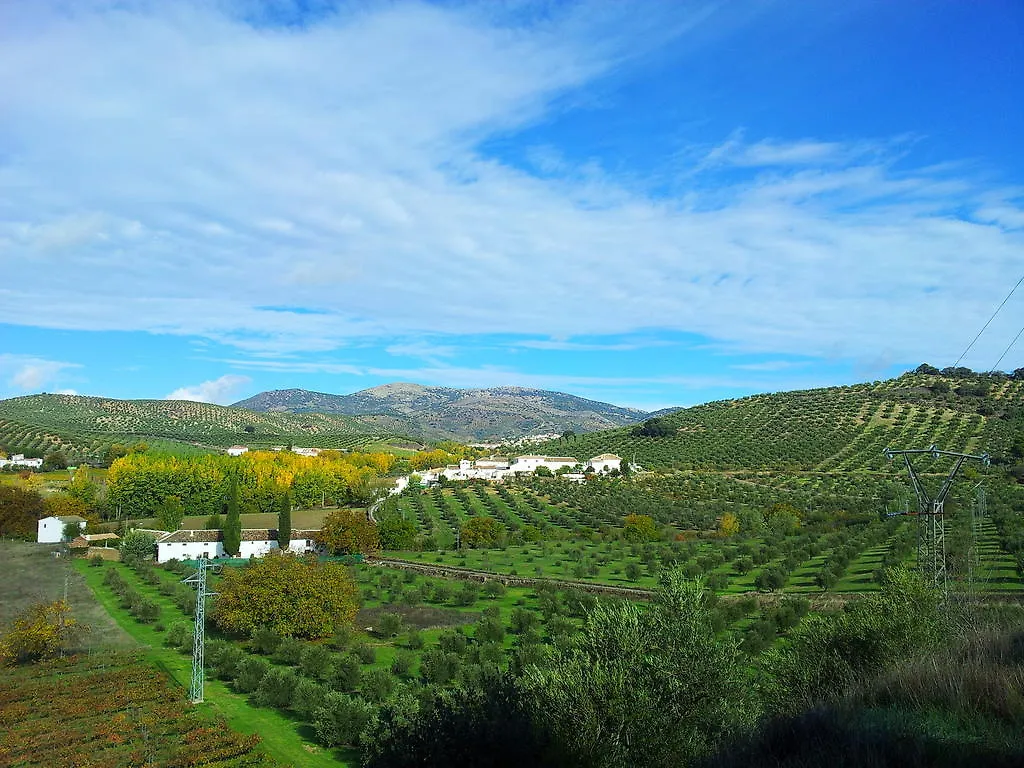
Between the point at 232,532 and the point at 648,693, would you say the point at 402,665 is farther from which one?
the point at 232,532

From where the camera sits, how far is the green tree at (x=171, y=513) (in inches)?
2938

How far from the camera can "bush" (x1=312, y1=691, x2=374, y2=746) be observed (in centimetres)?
2342

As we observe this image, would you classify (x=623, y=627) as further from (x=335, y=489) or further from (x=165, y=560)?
(x=335, y=489)

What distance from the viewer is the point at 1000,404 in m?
99.2

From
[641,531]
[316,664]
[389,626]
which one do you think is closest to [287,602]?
[389,626]

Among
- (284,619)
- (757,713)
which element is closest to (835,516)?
(284,619)

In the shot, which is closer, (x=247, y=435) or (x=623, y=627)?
(x=623, y=627)

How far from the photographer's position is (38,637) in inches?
1302

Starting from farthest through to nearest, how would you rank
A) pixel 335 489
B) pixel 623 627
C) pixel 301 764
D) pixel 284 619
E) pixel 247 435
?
pixel 247 435, pixel 335 489, pixel 284 619, pixel 301 764, pixel 623 627

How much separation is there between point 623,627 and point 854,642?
6.06 meters

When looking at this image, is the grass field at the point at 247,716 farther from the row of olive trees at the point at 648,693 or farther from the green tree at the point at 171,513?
Result: the green tree at the point at 171,513

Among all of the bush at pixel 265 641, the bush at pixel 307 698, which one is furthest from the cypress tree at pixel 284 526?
the bush at pixel 307 698

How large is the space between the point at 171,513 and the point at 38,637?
149ft

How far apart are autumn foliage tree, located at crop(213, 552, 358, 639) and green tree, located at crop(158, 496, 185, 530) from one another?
40.4m
